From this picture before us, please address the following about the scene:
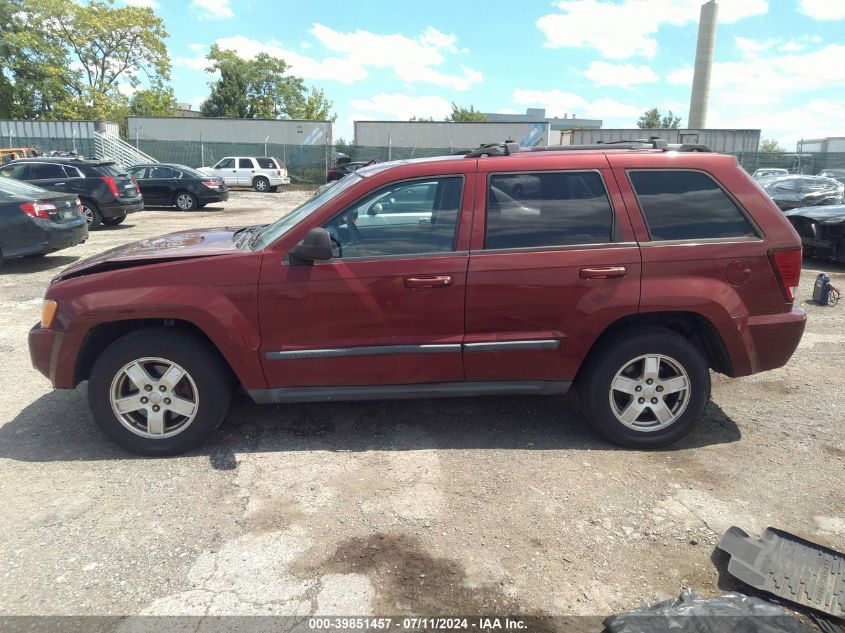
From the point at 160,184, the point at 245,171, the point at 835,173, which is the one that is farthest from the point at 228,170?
the point at 835,173

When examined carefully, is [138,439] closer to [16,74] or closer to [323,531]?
[323,531]

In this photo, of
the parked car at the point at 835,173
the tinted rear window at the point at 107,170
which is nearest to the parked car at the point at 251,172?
the tinted rear window at the point at 107,170

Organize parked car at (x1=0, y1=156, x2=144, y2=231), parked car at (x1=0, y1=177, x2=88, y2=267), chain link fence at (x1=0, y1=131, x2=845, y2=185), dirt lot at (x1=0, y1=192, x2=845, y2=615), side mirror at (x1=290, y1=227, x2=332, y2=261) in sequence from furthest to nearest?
chain link fence at (x1=0, y1=131, x2=845, y2=185), parked car at (x1=0, y1=156, x2=144, y2=231), parked car at (x1=0, y1=177, x2=88, y2=267), side mirror at (x1=290, y1=227, x2=332, y2=261), dirt lot at (x1=0, y1=192, x2=845, y2=615)

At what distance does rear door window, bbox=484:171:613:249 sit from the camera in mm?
3766

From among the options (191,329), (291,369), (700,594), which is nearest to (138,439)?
(191,329)

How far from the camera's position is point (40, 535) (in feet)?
10.1

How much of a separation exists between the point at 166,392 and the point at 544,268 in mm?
2391

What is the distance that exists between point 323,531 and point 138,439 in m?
1.46

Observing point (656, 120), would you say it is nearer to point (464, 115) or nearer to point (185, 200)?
point (464, 115)

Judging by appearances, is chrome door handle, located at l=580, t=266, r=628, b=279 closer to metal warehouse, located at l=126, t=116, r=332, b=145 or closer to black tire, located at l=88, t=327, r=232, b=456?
black tire, located at l=88, t=327, r=232, b=456

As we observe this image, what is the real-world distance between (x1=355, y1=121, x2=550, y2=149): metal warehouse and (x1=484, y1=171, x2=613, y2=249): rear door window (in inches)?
1261

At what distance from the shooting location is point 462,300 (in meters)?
3.70

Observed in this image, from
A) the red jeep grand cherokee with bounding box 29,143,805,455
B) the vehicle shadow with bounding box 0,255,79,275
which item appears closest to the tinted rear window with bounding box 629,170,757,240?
the red jeep grand cherokee with bounding box 29,143,805,455

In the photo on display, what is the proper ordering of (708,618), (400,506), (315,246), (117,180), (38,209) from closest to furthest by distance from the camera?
(708,618), (400,506), (315,246), (38,209), (117,180)
